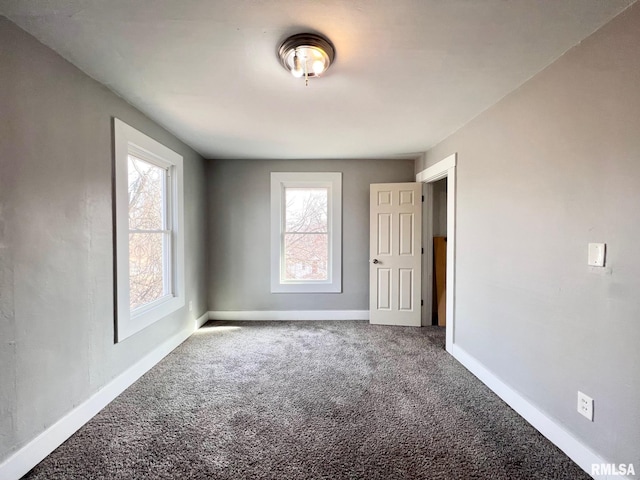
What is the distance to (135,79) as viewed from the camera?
1.94 meters

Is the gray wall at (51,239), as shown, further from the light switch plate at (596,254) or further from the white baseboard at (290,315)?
the light switch plate at (596,254)

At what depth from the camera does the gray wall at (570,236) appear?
1322 millimetres

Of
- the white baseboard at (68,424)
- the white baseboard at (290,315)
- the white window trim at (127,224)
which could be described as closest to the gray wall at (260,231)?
the white baseboard at (290,315)

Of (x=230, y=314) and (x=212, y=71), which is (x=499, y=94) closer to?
(x=212, y=71)

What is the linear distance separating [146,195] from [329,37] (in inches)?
88.4

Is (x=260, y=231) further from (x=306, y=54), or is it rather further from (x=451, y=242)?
(x=306, y=54)

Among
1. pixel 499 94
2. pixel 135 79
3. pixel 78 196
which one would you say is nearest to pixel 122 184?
pixel 78 196

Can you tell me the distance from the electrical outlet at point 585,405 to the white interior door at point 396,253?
2.24m

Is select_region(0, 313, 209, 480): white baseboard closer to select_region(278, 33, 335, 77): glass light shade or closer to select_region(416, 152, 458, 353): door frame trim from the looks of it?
select_region(278, 33, 335, 77): glass light shade

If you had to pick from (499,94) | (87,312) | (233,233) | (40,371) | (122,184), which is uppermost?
(499,94)

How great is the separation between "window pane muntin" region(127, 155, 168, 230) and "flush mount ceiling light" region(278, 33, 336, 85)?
169 cm

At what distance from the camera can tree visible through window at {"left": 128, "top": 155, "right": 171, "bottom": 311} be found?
2574mm

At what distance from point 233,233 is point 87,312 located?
2.24 m

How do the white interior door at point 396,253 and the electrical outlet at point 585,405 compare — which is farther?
the white interior door at point 396,253
